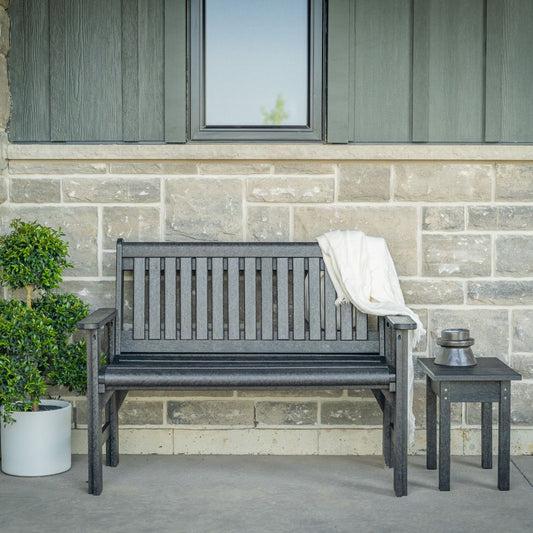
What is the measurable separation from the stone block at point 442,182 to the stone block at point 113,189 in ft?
4.18

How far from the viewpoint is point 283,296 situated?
3.99m

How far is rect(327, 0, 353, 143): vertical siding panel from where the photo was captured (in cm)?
418

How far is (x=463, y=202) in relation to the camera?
4.22 m

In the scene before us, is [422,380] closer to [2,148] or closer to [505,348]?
[505,348]

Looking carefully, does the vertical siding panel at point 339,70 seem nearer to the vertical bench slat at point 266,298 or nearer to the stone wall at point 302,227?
the stone wall at point 302,227

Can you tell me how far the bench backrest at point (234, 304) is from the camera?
3955 millimetres

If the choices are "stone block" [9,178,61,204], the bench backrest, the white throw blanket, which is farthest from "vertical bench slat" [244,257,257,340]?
"stone block" [9,178,61,204]

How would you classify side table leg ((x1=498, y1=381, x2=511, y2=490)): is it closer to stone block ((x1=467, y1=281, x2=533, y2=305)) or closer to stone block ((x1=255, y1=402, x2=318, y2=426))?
stone block ((x1=467, y1=281, x2=533, y2=305))

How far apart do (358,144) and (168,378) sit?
160 centimetres

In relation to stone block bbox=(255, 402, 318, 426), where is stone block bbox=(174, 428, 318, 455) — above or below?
below

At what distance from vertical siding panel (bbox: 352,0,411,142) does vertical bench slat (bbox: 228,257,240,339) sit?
94cm

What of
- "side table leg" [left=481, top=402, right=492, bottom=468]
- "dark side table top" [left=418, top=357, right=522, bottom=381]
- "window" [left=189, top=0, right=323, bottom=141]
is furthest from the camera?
"window" [left=189, top=0, right=323, bottom=141]

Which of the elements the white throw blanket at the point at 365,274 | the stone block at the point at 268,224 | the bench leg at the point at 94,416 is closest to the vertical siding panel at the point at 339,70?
the stone block at the point at 268,224

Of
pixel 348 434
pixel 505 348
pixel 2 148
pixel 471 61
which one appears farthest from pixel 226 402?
pixel 471 61
